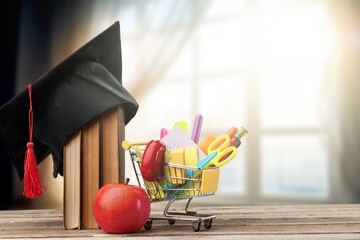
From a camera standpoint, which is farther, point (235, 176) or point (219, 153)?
point (235, 176)

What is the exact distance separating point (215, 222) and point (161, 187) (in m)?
0.35

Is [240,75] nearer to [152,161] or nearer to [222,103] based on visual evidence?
[222,103]

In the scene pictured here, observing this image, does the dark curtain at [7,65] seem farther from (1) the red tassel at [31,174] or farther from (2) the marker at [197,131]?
(2) the marker at [197,131]

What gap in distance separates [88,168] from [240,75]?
208cm

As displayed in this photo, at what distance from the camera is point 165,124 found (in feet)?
11.7

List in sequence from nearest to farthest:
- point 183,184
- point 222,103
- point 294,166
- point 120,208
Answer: point 120,208 → point 183,184 → point 294,166 → point 222,103

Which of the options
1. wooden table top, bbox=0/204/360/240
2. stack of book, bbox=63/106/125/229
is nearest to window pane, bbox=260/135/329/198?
wooden table top, bbox=0/204/360/240

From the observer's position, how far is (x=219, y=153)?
1.58 meters

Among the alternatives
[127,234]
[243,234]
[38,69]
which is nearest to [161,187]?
[127,234]

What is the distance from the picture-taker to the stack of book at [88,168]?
1675 millimetres

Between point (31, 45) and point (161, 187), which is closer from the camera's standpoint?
point (161, 187)

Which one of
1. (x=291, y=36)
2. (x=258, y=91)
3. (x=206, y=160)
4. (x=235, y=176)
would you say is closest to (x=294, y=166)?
(x=235, y=176)

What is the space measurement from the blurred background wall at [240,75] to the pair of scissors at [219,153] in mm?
1839

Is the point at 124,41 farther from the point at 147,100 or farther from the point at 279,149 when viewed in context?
the point at 279,149
